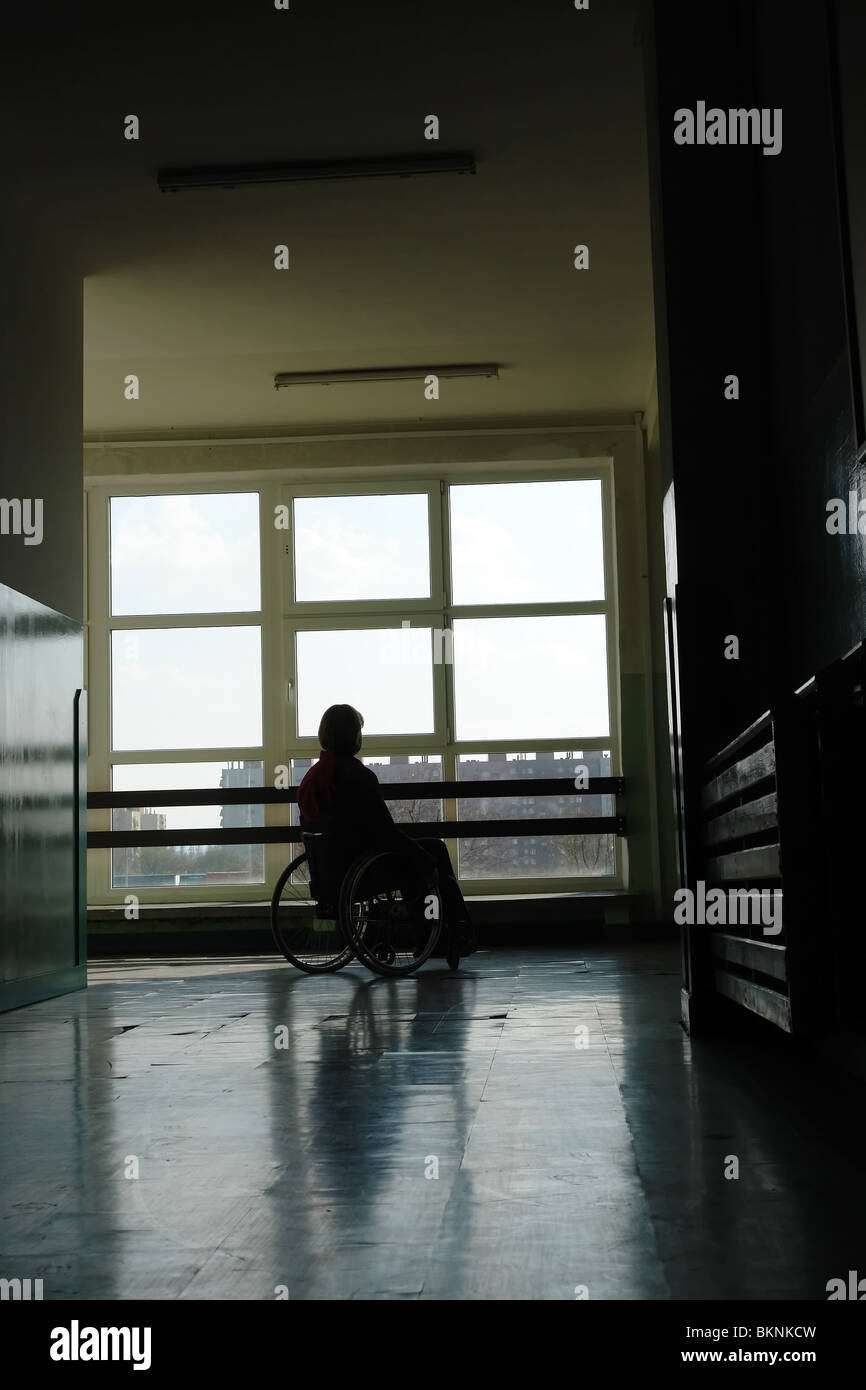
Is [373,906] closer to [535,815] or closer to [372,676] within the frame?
[535,815]

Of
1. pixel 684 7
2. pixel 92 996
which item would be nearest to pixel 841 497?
pixel 684 7

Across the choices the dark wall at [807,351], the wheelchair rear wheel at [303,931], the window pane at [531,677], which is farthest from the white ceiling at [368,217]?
the wheelchair rear wheel at [303,931]

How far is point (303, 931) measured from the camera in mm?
6871

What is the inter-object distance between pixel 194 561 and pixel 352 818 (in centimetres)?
335

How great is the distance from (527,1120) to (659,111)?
9.12 ft

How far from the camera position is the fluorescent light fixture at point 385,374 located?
22.9 ft

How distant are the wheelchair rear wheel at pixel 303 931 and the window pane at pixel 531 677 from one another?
1696 millimetres

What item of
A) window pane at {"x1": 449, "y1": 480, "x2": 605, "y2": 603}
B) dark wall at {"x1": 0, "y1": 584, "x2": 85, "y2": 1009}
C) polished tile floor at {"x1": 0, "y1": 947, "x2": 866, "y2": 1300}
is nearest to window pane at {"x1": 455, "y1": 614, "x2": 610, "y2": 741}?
window pane at {"x1": 449, "y1": 480, "x2": 605, "y2": 603}

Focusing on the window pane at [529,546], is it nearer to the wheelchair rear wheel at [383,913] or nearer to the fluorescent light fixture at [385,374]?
the fluorescent light fixture at [385,374]

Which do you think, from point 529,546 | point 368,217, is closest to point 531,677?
point 529,546

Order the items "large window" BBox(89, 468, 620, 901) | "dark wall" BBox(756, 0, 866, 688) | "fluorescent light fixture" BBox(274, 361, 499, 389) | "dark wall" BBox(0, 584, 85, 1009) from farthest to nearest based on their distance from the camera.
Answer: "large window" BBox(89, 468, 620, 901) → "fluorescent light fixture" BBox(274, 361, 499, 389) → "dark wall" BBox(0, 584, 85, 1009) → "dark wall" BBox(756, 0, 866, 688)

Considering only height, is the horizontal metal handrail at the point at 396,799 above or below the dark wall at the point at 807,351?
below

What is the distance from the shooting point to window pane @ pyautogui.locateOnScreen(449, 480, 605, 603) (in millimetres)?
7969

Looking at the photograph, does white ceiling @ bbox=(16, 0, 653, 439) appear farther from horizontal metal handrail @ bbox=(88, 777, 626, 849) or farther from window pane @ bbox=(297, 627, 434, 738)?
horizontal metal handrail @ bbox=(88, 777, 626, 849)
